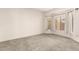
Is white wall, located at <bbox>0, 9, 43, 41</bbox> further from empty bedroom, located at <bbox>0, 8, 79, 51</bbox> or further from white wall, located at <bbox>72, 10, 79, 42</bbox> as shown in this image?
white wall, located at <bbox>72, 10, 79, 42</bbox>

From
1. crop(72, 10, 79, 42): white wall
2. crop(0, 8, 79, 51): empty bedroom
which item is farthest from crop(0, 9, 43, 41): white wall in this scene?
crop(72, 10, 79, 42): white wall

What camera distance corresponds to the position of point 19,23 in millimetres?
1401

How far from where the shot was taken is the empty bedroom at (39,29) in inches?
54.2

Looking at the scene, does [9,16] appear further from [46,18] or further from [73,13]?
[73,13]

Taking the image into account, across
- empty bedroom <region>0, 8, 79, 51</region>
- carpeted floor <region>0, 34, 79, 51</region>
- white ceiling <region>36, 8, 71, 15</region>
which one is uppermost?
white ceiling <region>36, 8, 71, 15</region>

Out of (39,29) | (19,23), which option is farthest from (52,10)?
(19,23)

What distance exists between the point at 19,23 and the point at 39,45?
0.37 meters

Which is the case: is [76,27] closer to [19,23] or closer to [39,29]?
[39,29]

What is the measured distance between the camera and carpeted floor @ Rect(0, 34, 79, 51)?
54.4 inches

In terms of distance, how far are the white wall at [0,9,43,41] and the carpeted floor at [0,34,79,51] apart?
7cm
